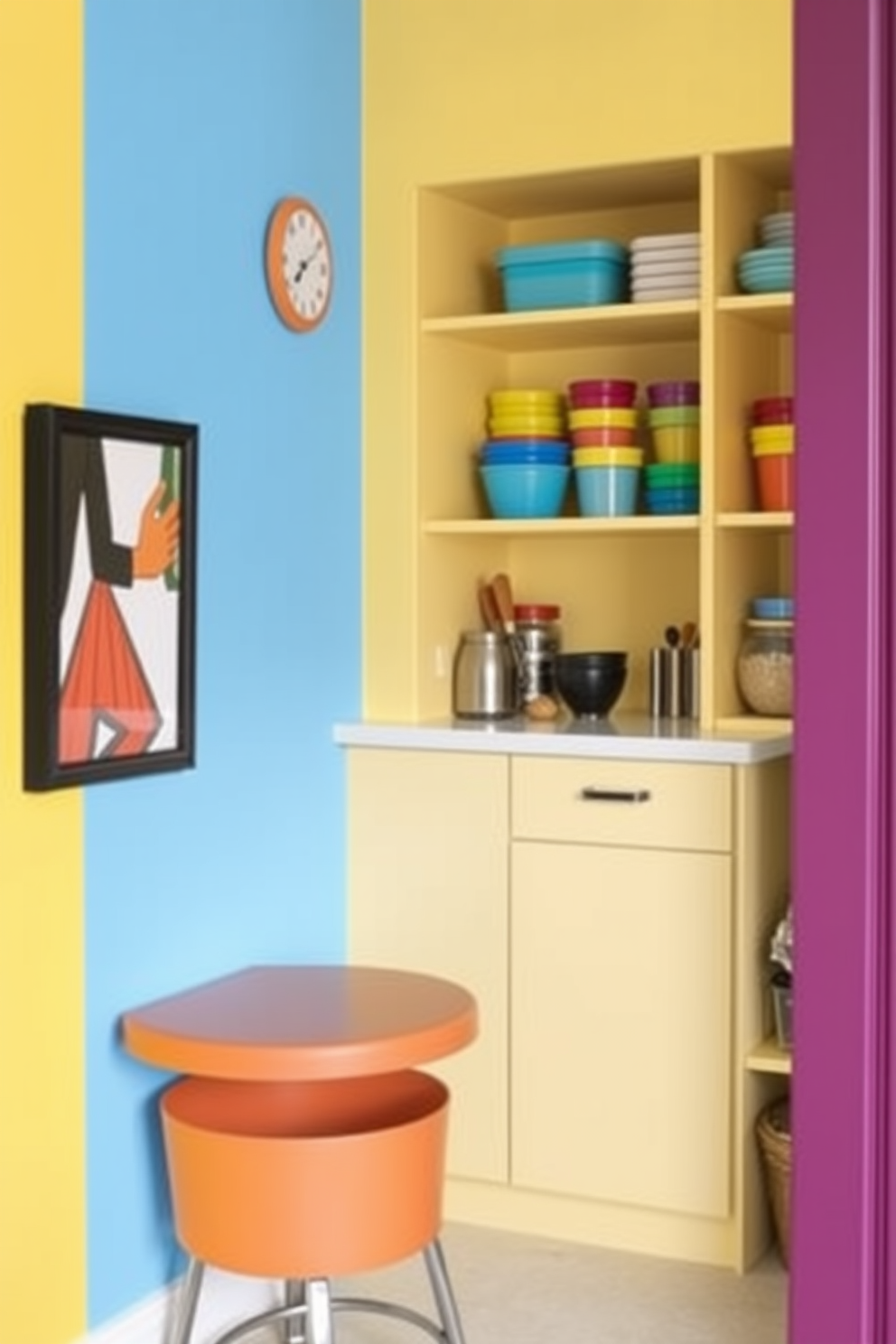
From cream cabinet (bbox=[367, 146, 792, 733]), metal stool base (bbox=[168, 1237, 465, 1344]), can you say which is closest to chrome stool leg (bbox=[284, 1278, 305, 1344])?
metal stool base (bbox=[168, 1237, 465, 1344])

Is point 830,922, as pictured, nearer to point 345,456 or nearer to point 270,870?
point 270,870

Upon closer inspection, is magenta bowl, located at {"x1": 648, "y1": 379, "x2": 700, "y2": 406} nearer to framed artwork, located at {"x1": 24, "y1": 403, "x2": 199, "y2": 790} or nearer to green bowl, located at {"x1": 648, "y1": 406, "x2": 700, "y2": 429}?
green bowl, located at {"x1": 648, "y1": 406, "x2": 700, "y2": 429}

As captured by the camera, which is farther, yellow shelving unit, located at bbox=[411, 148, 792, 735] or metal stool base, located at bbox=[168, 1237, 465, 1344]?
yellow shelving unit, located at bbox=[411, 148, 792, 735]

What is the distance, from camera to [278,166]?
3.26 m

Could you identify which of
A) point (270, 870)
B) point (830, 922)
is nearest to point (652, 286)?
point (270, 870)

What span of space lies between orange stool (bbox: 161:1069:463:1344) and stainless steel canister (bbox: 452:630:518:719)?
3.50ft

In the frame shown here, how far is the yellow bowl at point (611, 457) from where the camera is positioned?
3.60m

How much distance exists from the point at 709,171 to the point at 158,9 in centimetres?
104

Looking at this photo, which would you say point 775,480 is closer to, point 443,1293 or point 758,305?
point 758,305

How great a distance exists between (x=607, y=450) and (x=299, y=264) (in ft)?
2.36

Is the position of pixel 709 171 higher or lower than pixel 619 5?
lower

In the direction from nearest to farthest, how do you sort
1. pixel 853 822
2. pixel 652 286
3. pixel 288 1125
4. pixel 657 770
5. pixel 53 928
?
pixel 853 822 < pixel 53 928 < pixel 288 1125 < pixel 657 770 < pixel 652 286

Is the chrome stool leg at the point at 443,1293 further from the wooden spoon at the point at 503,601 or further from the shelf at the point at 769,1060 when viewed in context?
the wooden spoon at the point at 503,601

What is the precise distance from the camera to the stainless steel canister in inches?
144
